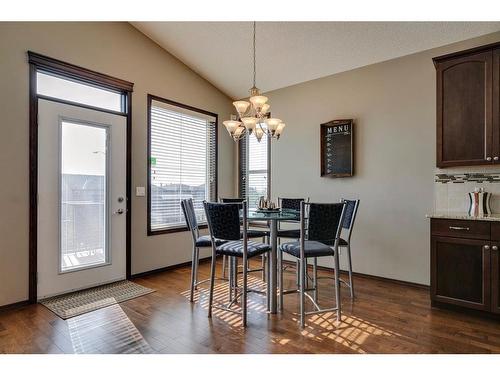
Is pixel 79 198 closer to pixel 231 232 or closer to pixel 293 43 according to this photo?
pixel 231 232

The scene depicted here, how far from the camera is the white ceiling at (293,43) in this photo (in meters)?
3.23

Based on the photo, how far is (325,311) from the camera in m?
2.68

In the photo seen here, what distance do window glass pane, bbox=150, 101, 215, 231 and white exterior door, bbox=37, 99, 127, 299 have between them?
1.71ft

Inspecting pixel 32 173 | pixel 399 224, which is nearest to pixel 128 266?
pixel 32 173

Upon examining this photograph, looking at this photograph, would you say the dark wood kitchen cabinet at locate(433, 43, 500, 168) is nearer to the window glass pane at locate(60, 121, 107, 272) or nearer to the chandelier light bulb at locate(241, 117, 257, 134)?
the chandelier light bulb at locate(241, 117, 257, 134)

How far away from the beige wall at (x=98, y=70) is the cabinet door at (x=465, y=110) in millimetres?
3205

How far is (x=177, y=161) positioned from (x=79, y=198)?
1.49 m

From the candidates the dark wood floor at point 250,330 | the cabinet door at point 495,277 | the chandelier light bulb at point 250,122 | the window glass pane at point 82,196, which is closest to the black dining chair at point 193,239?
the dark wood floor at point 250,330

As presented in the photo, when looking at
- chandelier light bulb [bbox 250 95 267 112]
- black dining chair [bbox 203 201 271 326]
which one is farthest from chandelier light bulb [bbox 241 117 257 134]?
black dining chair [bbox 203 201 271 326]

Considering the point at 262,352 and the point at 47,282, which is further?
the point at 47,282

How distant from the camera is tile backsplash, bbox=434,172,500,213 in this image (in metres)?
3.11

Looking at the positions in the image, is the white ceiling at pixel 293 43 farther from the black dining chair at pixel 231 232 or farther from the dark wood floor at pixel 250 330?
the dark wood floor at pixel 250 330
